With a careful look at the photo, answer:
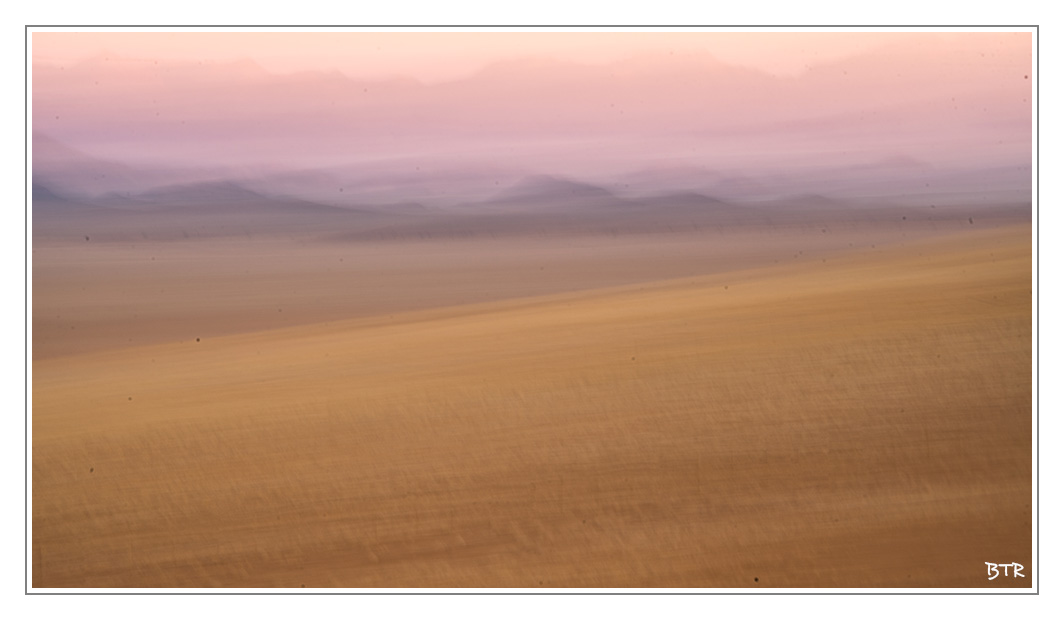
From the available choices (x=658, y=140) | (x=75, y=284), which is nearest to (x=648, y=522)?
(x=658, y=140)

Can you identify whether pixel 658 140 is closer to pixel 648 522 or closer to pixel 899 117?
pixel 899 117

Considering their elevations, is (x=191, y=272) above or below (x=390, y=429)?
above

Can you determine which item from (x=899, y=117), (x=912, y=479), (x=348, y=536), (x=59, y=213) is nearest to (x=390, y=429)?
(x=348, y=536)

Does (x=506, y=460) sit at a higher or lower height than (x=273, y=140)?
lower
